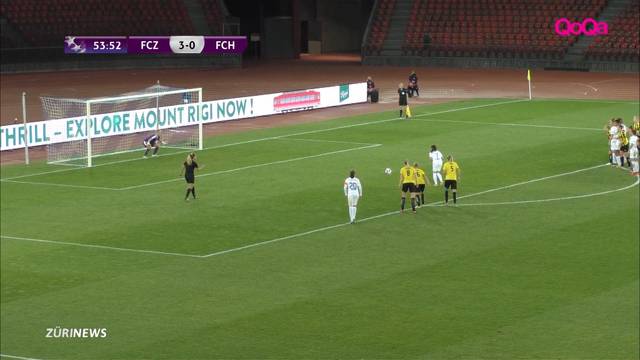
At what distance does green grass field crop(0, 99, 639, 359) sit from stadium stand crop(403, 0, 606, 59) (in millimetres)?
38935

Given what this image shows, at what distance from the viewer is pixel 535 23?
89562 mm

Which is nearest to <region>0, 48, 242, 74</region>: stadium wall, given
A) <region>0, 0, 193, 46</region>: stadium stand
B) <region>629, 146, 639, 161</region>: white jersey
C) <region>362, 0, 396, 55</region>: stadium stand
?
<region>0, 0, 193, 46</region>: stadium stand

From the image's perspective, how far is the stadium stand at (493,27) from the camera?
288 ft

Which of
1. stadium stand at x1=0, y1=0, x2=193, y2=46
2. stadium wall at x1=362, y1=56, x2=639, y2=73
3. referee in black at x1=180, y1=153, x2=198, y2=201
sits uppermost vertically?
stadium stand at x1=0, y1=0, x2=193, y2=46

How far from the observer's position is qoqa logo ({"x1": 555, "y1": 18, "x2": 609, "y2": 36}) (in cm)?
8625

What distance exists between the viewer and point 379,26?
94.9 m

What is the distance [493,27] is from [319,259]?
207 feet

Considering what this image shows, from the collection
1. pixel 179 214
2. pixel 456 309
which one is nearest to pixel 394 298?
pixel 456 309

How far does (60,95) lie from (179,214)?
3391cm

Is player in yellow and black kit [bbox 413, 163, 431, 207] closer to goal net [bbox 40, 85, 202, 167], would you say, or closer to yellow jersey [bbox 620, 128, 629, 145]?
yellow jersey [bbox 620, 128, 629, 145]

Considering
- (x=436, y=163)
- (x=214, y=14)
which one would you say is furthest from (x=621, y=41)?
(x=436, y=163)

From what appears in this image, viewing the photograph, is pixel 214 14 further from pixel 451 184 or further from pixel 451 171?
pixel 451 171

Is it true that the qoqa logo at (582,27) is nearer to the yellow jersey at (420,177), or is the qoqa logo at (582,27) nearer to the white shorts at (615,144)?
the white shorts at (615,144)

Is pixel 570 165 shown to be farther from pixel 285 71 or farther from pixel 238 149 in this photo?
pixel 285 71
